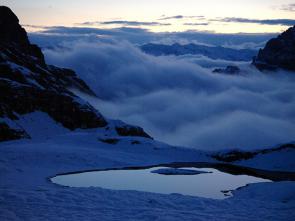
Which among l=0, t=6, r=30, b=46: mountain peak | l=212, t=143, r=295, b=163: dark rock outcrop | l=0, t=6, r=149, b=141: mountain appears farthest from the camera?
l=0, t=6, r=30, b=46: mountain peak

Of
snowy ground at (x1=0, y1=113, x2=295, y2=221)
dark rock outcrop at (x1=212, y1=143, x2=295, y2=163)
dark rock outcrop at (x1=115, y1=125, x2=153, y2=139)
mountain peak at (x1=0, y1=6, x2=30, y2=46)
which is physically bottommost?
dark rock outcrop at (x1=212, y1=143, x2=295, y2=163)

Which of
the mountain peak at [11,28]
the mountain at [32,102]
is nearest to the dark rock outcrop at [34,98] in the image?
the mountain at [32,102]

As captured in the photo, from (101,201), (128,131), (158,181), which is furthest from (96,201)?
(128,131)

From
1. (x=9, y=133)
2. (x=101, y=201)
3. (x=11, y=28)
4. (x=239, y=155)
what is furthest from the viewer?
(x=11, y=28)

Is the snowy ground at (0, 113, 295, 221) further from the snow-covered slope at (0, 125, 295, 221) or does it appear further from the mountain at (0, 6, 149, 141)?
the mountain at (0, 6, 149, 141)

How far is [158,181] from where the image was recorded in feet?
158

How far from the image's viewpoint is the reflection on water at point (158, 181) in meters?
43.2

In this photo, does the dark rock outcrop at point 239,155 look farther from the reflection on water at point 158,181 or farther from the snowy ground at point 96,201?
the snowy ground at point 96,201

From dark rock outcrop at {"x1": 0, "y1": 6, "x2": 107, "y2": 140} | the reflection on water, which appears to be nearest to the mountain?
dark rock outcrop at {"x1": 0, "y1": 6, "x2": 107, "y2": 140}

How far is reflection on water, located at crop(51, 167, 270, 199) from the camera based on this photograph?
142 ft

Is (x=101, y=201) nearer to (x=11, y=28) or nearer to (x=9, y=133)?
(x=9, y=133)

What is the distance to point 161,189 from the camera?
43375 millimetres

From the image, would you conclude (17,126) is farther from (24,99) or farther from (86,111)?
(86,111)

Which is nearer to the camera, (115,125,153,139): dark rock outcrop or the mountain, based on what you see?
the mountain
